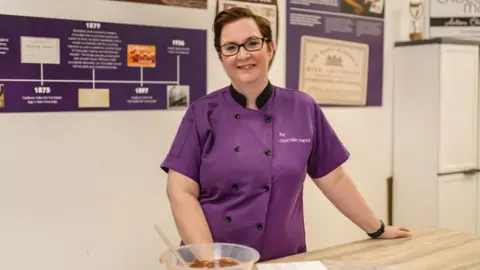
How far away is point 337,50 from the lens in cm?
333

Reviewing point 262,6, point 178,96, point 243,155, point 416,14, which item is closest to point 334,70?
point 262,6

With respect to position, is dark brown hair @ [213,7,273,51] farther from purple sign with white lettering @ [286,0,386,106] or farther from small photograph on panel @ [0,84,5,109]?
purple sign with white lettering @ [286,0,386,106]

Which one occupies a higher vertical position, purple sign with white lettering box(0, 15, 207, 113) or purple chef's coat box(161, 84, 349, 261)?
purple sign with white lettering box(0, 15, 207, 113)

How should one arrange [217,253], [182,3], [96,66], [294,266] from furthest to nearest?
[182,3]
[96,66]
[294,266]
[217,253]

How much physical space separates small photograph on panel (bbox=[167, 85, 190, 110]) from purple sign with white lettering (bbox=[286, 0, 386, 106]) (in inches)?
26.1

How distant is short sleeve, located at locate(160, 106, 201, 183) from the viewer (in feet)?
5.75

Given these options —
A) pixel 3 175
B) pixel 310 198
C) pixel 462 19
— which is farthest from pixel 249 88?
pixel 462 19

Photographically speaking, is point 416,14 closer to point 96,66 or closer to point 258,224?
point 96,66

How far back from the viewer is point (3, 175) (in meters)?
2.24

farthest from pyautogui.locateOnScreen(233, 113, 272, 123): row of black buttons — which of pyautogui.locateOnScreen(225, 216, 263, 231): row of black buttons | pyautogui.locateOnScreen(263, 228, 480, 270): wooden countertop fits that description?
pyautogui.locateOnScreen(263, 228, 480, 270): wooden countertop

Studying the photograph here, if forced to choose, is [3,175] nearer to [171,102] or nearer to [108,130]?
[108,130]

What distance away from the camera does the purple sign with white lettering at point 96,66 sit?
2.25m

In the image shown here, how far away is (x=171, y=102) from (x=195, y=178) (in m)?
0.96

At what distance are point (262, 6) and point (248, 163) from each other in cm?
143
